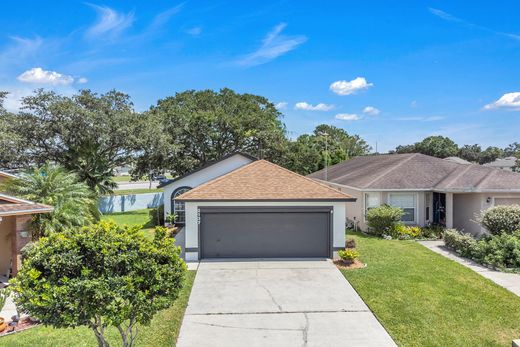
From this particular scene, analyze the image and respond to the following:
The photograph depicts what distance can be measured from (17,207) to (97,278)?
27.5ft

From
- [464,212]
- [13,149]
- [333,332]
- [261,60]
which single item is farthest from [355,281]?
[13,149]

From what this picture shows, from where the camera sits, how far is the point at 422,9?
15.9 metres

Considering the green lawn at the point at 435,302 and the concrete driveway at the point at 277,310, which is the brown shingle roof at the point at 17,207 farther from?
the green lawn at the point at 435,302

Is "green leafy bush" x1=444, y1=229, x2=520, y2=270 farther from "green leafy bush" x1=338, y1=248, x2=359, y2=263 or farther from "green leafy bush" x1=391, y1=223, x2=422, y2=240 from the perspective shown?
"green leafy bush" x1=338, y1=248, x2=359, y2=263

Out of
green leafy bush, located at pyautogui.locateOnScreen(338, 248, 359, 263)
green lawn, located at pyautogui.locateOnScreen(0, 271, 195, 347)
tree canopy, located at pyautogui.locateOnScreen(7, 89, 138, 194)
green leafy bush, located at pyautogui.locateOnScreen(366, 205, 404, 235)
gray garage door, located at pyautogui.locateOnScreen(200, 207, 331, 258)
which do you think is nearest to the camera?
green lawn, located at pyautogui.locateOnScreen(0, 271, 195, 347)

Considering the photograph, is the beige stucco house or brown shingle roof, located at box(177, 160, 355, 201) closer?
the beige stucco house

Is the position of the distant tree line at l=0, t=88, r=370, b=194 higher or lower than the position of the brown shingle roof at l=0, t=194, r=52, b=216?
higher

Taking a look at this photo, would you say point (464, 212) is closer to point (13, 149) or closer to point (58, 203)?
point (58, 203)

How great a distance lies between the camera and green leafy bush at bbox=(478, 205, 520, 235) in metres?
14.9

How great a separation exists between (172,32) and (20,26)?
6.98 metres

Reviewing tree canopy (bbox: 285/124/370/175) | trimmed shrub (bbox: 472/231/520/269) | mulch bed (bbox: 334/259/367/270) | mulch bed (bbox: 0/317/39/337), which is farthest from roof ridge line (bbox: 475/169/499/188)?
mulch bed (bbox: 0/317/39/337)

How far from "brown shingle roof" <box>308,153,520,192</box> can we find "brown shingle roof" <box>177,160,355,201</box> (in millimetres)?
5349

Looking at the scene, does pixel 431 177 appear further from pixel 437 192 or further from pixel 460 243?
pixel 460 243

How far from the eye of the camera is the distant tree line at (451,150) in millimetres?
73250
